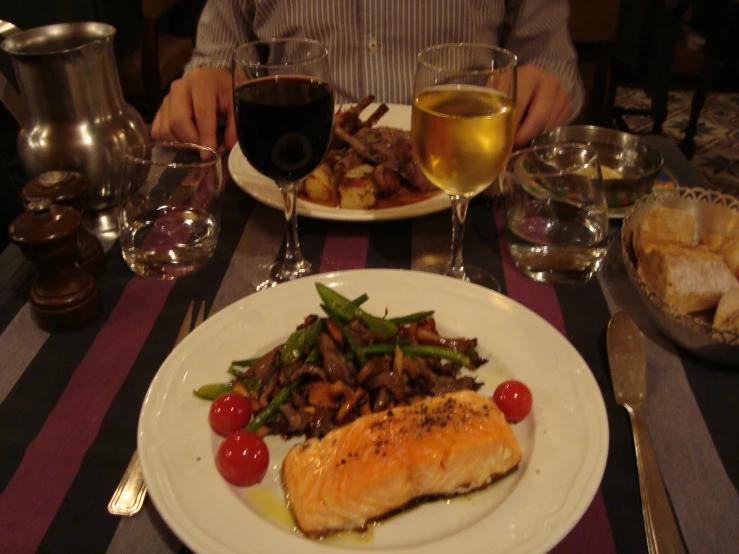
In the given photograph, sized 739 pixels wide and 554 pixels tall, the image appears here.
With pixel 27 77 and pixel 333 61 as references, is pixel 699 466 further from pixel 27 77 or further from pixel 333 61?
pixel 333 61

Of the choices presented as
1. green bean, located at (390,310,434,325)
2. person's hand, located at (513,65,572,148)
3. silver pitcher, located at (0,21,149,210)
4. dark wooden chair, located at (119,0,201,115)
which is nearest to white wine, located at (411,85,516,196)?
green bean, located at (390,310,434,325)

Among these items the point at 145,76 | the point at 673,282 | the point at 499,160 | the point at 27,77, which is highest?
the point at 27,77

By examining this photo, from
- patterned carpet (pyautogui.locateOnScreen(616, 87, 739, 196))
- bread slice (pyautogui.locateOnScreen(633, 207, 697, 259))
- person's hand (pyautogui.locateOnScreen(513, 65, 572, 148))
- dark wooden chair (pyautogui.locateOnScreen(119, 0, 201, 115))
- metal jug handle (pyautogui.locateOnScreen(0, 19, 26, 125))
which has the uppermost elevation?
metal jug handle (pyautogui.locateOnScreen(0, 19, 26, 125))

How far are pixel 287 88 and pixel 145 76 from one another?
10.8 feet

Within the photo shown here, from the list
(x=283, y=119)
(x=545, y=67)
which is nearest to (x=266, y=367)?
(x=283, y=119)

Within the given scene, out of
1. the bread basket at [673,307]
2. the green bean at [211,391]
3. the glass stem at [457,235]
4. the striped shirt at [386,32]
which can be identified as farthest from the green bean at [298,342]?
the striped shirt at [386,32]

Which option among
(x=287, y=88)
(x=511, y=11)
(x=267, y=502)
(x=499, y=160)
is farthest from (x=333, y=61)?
(x=267, y=502)

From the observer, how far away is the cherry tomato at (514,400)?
1.09 metres

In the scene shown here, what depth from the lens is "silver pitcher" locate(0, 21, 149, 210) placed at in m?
1.57

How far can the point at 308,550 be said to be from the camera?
0.87 m

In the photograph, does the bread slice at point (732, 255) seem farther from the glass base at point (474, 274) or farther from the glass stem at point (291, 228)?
the glass stem at point (291, 228)

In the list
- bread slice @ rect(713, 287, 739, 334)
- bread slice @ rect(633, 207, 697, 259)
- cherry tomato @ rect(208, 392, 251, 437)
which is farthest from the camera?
bread slice @ rect(633, 207, 697, 259)

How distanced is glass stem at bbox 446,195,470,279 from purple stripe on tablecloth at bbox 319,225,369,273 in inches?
9.7

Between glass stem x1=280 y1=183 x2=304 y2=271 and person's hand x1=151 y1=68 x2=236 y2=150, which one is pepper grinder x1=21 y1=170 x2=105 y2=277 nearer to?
glass stem x1=280 y1=183 x2=304 y2=271
